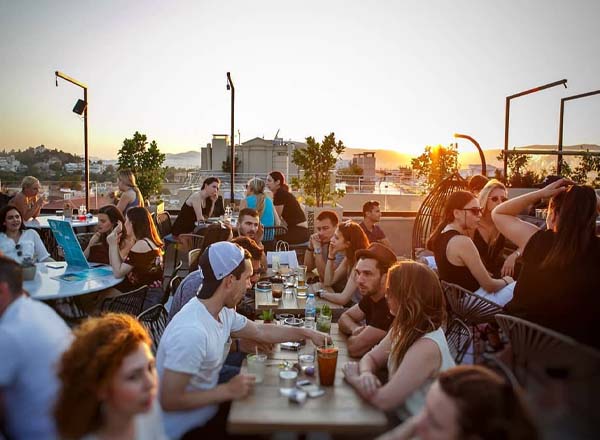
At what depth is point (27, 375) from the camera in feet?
6.37

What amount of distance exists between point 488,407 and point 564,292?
2.03 metres

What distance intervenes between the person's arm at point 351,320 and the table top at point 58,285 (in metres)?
2.15

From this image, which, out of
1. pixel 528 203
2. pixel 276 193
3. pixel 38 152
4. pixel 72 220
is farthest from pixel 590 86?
pixel 38 152

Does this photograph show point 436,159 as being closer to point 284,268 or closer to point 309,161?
point 309,161

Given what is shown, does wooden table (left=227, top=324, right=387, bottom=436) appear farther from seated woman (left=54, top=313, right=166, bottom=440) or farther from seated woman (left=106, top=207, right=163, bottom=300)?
seated woman (left=106, top=207, right=163, bottom=300)

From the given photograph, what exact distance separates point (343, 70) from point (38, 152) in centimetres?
1138

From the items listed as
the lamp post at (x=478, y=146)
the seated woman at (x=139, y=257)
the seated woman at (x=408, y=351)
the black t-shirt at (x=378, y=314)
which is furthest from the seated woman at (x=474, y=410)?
the lamp post at (x=478, y=146)

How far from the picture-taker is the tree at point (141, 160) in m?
11.4

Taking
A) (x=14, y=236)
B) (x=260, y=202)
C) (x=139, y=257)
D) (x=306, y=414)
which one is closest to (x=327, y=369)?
(x=306, y=414)

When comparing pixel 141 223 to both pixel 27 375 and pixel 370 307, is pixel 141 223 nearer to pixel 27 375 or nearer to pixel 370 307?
pixel 370 307

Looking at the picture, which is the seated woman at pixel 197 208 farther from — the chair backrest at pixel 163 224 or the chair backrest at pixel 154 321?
the chair backrest at pixel 154 321

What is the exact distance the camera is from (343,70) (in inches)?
487

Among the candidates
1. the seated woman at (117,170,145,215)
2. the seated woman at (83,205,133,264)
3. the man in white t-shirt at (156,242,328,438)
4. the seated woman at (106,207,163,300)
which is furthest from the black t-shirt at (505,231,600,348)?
the seated woman at (117,170,145,215)

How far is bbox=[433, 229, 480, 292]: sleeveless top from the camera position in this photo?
3.91 metres
